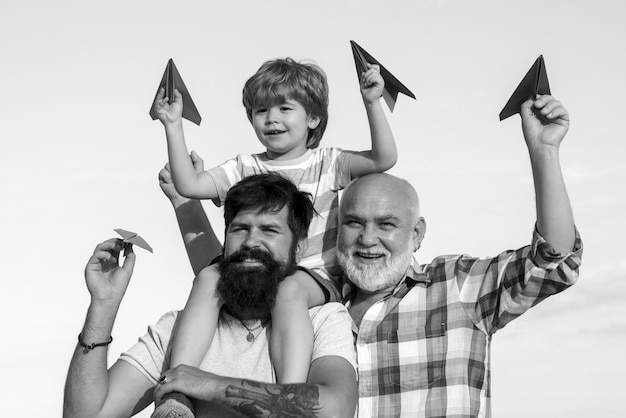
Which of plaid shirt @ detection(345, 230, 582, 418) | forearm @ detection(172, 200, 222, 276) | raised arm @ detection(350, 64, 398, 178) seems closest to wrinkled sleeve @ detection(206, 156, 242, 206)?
forearm @ detection(172, 200, 222, 276)

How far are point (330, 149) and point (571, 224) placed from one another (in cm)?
184

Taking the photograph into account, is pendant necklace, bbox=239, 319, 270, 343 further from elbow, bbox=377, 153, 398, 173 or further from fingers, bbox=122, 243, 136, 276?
elbow, bbox=377, 153, 398, 173

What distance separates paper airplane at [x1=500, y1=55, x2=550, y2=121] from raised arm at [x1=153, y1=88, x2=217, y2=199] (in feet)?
7.02

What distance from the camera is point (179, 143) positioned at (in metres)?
6.85

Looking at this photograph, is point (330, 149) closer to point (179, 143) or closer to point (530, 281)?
point (179, 143)

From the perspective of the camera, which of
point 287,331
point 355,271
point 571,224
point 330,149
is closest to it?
point 287,331

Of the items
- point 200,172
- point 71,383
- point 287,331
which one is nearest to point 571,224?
point 287,331

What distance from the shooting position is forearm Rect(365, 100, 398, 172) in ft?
21.6

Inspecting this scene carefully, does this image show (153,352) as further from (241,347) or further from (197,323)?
(241,347)

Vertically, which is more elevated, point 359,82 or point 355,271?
point 359,82

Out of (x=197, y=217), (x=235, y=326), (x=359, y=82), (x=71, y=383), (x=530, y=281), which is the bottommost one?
(x=71, y=383)

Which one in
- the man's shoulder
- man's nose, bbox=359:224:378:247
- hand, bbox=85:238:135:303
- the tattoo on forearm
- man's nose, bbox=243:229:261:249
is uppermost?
man's nose, bbox=359:224:378:247

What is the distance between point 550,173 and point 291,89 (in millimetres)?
1985

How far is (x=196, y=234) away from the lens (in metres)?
7.39
